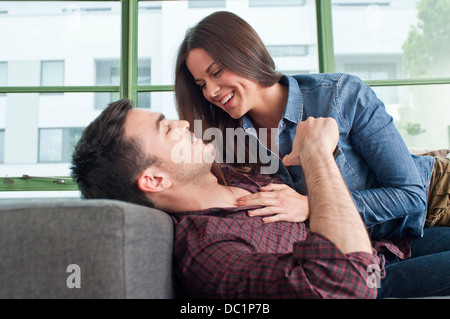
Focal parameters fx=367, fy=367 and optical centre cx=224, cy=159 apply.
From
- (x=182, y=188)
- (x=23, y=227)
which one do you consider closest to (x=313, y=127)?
(x=182, y=188)

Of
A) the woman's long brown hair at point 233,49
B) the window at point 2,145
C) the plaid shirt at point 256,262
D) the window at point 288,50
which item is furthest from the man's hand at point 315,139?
the window at point 2,145

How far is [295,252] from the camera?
2.45ft

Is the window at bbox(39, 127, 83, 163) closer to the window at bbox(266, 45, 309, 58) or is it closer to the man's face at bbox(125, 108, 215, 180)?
A: the window at bbox(266, 45, 309, 58)

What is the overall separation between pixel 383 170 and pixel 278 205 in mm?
391

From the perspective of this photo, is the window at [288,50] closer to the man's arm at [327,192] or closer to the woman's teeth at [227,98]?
the woman's teeth at [227,98]

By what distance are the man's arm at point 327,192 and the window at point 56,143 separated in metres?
3.18

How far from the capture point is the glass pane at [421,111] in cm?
376

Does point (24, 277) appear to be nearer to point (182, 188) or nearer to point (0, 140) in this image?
point (182, 188)

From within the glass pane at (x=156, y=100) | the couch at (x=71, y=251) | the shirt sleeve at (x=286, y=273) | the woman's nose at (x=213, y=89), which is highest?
the glass pane at (x=156, y=100)

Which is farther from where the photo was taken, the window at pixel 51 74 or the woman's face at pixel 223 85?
the window at pixel 51 74

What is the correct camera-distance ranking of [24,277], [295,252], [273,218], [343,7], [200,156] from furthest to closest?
[343,7], [200,156], [273,218], [295,252], [24,277]

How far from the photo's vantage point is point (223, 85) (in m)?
1.43

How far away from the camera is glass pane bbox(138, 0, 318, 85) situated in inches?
144
